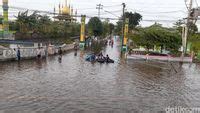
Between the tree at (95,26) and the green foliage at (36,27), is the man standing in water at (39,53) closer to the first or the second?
the green foliage at (36,27)

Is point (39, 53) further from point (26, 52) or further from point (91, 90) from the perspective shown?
point (91, 90)

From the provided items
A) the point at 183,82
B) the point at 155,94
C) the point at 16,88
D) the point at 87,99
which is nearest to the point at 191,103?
the point at 155,94

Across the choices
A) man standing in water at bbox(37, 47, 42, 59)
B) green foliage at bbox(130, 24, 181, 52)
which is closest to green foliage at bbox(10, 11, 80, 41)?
man standing in water at bbox(37, 47, 42, 59)

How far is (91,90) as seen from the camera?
18.6 meters

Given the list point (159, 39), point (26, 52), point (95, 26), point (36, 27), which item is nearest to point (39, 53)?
point (26, 52)

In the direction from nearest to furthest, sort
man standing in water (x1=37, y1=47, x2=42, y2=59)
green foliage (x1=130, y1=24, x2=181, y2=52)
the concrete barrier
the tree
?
the concrete barrier
man standing in water (x1=37, y1=47, x2=42, y2=59)
green foliage (x1=130, y1=24, x2=181, y2=52)
the tree

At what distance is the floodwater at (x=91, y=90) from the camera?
14.8 metres

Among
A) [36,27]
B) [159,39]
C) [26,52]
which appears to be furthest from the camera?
[36,27]

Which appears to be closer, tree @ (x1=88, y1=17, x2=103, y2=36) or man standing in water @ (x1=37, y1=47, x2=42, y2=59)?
man standing in water @ (x1=37, y1=47, x2=42, y2=59)

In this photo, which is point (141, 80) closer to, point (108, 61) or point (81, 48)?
point (108, 61)

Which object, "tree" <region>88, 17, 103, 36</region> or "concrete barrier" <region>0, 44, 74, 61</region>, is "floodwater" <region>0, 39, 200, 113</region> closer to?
"concrete barrier" <region>0, 44, 74, 61</region>

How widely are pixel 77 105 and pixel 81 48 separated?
126 ft

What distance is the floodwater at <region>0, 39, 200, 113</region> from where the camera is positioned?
14766 mm

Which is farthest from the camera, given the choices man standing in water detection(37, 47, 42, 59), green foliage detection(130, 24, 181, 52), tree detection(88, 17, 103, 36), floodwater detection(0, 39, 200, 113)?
tree detection(88, 17, 103, 36)
